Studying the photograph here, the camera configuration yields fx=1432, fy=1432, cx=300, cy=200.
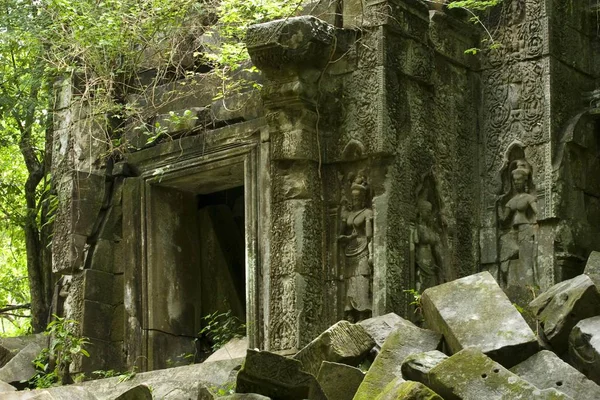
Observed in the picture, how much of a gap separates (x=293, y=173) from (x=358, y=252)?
34.8 inches

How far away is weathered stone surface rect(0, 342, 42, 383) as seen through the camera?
13719mm

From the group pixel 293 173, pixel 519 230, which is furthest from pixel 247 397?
pixel 519 230

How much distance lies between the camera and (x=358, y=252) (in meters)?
12.2

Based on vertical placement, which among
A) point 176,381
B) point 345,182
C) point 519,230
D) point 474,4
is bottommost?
point 176,381

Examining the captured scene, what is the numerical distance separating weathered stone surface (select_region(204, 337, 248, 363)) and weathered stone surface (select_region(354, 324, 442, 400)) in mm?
3528

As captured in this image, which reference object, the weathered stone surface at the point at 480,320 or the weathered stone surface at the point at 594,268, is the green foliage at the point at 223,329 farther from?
the weathered stone surface at the point at 594,268

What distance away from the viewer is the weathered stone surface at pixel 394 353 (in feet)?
28.5

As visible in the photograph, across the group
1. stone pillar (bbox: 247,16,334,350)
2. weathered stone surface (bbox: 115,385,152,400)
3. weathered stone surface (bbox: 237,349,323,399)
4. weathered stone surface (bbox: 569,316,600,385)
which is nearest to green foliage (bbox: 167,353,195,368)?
stone pillar (bbox: 247,16,334,350)

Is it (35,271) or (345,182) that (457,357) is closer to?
(345,182)

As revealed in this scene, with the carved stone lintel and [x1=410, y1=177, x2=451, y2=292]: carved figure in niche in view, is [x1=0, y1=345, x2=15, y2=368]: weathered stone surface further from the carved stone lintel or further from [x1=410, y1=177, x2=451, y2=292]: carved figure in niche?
[x1=410, y1=177, x2=451, y2=292]: carved figure in niche

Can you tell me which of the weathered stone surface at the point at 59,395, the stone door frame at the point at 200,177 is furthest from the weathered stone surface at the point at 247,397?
the stone door frame at the point at 200,177

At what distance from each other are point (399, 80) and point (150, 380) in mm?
3366

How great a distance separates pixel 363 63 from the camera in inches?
487

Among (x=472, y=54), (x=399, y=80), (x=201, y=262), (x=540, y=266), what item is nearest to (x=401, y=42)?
(x=399, y=80)
